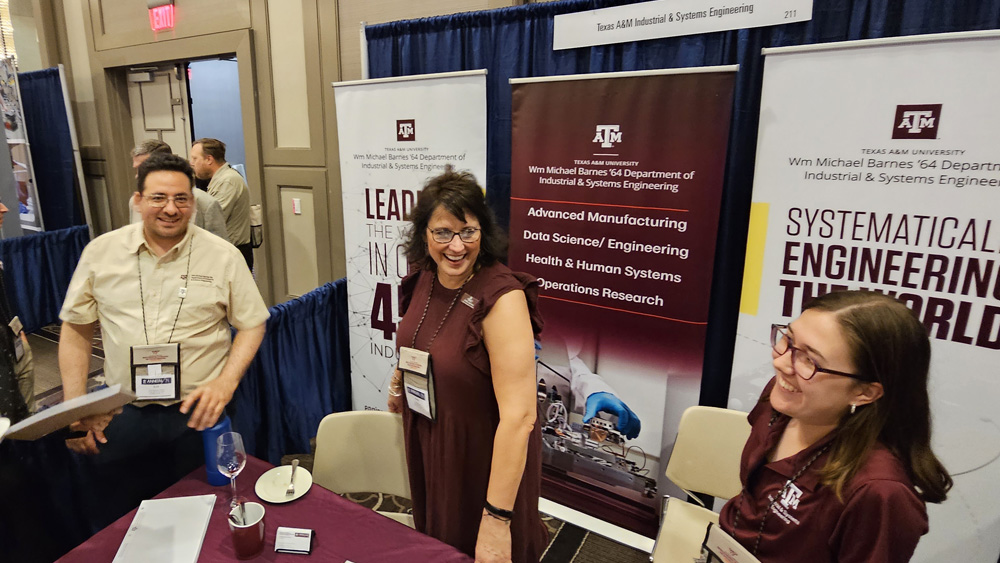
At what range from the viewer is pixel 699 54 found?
209cm

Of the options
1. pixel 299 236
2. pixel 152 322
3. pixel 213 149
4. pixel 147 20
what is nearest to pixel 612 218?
pixel 152 322

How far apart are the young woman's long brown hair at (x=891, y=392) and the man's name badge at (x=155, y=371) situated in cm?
187

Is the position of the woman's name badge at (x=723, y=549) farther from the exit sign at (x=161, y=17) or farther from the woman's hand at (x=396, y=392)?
the exit sign at (x=161, y=17)

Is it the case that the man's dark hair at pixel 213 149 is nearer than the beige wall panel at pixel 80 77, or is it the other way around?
the man's dark hair at pixel 213 149

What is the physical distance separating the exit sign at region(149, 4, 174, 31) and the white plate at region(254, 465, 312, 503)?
416 centimetres

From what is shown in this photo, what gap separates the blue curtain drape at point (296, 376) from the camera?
270 centimetres

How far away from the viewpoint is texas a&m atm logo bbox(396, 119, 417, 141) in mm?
2627

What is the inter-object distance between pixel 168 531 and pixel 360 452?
0.61 metres

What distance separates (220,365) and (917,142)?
2511 mm

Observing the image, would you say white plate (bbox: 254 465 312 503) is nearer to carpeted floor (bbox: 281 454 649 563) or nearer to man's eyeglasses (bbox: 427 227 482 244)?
man's eyeglasses (bbox: 427 227 482 244)

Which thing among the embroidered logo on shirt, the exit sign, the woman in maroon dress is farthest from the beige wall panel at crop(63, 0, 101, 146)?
the embroidered logo on shirt

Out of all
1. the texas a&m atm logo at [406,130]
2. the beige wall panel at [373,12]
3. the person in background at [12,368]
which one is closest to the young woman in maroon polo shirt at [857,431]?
the texas a&m atm logo at [406,130]

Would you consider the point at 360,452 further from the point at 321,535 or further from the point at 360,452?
the point at 321,535

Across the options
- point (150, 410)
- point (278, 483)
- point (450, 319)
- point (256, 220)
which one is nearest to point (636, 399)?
point (450, 319)
